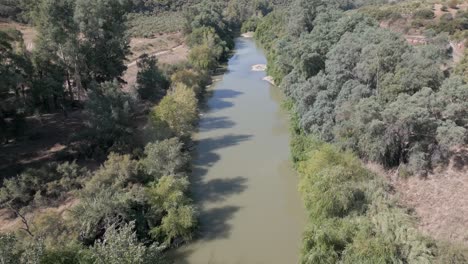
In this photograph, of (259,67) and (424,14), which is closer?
(424,14)

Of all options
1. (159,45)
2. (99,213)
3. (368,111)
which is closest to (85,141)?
(99,213)

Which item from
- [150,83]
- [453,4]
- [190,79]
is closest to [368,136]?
[190,79]

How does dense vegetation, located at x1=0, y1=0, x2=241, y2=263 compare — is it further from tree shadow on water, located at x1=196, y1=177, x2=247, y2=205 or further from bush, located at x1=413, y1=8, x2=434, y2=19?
bush, located at x1=413, y1=8, x2=434, y2=19

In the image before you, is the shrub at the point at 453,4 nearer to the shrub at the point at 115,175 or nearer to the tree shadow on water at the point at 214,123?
the tree shadow on water at the point at 214,123

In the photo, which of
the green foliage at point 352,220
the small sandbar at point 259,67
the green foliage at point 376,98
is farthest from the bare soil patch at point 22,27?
the green foliage at point 352,220

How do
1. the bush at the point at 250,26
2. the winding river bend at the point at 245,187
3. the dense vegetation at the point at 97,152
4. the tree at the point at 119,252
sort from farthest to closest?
the bush at the point at 250,26 < the winding river bend at the point at 245,187 < the dense vegetation at the point at 97,152 < the tree at the point at 119,252

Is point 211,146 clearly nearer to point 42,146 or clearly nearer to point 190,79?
point 190,79

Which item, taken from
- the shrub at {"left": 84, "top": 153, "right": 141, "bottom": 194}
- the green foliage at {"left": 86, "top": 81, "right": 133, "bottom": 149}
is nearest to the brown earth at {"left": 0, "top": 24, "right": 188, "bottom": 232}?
the shrub at {"left": 84, "top": 153, "right": 141, "bottom": 194}
